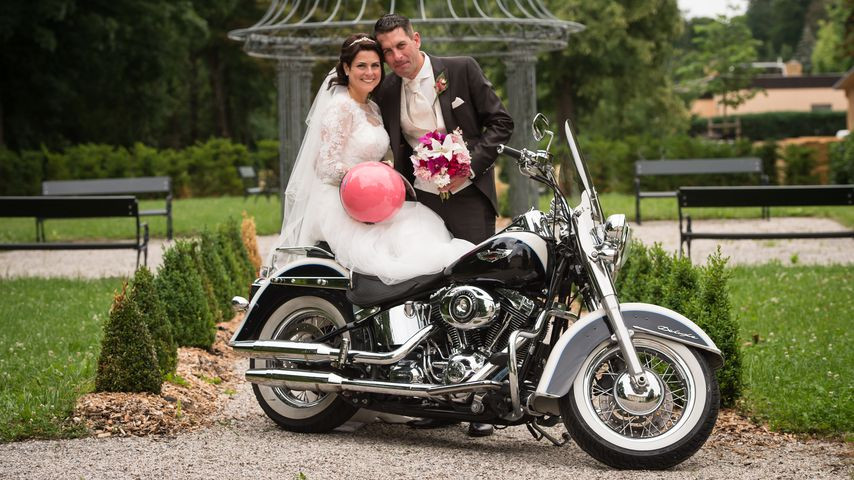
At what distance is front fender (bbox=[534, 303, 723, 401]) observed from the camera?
194 inches

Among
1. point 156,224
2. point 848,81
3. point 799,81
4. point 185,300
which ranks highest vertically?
point 799,81

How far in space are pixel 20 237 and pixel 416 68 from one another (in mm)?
13016

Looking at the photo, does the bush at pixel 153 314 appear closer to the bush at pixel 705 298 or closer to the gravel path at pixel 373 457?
the gravel path at pixel 373 457

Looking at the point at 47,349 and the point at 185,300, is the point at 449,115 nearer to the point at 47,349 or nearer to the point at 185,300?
the point at 185,300

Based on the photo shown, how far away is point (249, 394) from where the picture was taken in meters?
6.92

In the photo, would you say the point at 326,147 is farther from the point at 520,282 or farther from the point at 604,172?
the point at 604,172

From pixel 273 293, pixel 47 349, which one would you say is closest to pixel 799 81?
pixel 47 349

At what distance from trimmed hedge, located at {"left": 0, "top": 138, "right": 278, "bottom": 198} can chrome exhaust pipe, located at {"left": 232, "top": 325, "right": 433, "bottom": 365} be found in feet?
64.7

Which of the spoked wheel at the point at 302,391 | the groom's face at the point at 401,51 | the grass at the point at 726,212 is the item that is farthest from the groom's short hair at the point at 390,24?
the grass at the point at 726,212

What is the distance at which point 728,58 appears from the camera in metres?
54.2

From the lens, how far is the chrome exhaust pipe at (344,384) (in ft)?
17.2

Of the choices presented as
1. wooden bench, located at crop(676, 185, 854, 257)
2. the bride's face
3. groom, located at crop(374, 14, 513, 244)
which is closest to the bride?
the bride's face

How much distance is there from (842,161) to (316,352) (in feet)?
61.3

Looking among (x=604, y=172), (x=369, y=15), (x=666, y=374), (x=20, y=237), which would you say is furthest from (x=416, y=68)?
(x=369, y=15)
